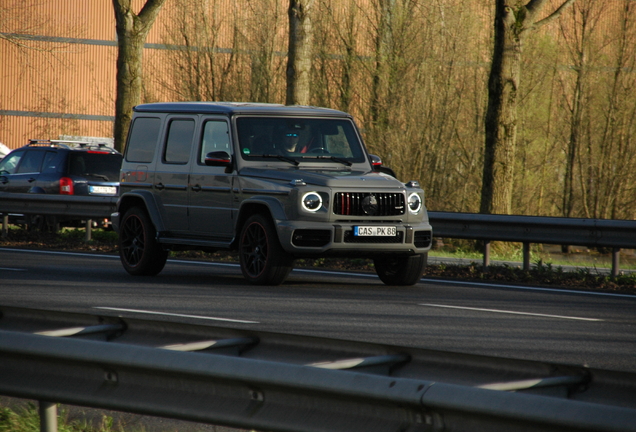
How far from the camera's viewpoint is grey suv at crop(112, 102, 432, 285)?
437 inches

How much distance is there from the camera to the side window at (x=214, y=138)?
12125 mm

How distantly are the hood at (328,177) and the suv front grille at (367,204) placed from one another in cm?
11

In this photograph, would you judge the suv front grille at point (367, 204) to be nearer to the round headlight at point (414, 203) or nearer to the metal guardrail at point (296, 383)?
the round headlight at point (414, 203)

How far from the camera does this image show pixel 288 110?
486 inches

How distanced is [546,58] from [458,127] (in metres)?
3.60

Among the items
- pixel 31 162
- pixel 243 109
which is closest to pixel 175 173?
pixel 243 109

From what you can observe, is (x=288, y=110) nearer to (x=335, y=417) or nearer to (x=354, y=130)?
(x=354, y=130)

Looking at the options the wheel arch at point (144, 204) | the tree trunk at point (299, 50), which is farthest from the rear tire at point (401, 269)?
the tree trunk at point (299, 50)

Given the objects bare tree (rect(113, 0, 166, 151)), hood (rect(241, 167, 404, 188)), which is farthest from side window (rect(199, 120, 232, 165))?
bare tree (rect(113, 0, 166, 151))

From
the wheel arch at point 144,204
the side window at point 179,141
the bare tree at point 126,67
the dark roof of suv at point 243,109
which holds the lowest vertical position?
the wheel arch at point 144,204

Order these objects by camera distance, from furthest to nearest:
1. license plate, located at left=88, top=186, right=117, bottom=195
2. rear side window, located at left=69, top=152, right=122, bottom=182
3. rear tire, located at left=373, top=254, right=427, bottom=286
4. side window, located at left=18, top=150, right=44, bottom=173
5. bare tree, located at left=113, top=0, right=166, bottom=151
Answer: bare tree, located at left=113, top=0, right=166, bottom=151, side window, located at left=18, top=150, right=44, bottom=173, rear side window, located at left=69, top=152, right=122, bottom=182, license plate, located at left=88, top=186, right=117, bottom=195, rear tire, located at left=373, top=254, right=427, bottom=286

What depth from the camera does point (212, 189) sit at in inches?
473

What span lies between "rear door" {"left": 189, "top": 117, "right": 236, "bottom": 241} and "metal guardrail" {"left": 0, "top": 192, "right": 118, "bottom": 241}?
687 cm

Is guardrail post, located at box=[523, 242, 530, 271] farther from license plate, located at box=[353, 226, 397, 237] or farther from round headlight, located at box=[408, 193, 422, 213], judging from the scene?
license plate, located at box=[353, 226, 397, 237]
